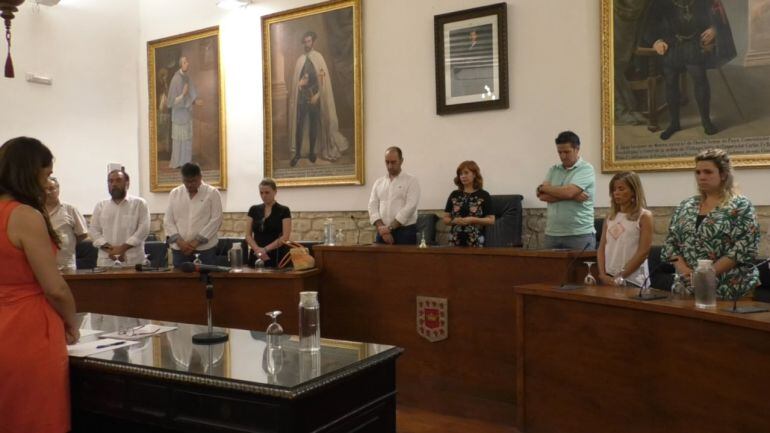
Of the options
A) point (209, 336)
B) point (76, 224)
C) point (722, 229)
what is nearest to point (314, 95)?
point (76, 224)

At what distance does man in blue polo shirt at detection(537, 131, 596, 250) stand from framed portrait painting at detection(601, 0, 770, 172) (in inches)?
32.4

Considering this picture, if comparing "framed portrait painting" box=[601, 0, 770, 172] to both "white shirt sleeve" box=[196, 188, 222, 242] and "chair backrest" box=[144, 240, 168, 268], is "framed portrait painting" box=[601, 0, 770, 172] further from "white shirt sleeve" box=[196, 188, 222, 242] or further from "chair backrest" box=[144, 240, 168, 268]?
"chair backrest" box=[144, 240, 168, 268]

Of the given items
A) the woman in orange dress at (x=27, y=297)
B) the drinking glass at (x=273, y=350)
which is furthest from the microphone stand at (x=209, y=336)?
the woman in orange dress at (x=27, y=297)

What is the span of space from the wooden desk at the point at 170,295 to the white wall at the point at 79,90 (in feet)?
13.0

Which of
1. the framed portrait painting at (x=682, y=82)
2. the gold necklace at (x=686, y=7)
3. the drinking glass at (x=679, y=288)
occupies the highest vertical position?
the gold necklace at (x=686, y=7)

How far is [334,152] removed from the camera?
7.52m

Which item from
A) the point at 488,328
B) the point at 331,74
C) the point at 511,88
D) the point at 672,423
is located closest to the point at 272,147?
the point at 331,74

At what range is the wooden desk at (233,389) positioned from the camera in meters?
1.97

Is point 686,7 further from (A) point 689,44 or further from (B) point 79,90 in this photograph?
(B) point 79,90

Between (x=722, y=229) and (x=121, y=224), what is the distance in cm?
479

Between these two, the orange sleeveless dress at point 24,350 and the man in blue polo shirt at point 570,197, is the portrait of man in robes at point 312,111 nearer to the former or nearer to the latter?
the man in blue polo shirt at point 570,197

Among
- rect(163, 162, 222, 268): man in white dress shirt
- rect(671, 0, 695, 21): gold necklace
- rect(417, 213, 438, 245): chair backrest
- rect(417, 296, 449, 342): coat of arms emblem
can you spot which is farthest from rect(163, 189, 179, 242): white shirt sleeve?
rect(671, 0, 695, 21): gold necklace

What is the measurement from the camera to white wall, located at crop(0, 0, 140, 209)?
8.05 metres

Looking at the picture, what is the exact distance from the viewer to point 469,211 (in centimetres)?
506
